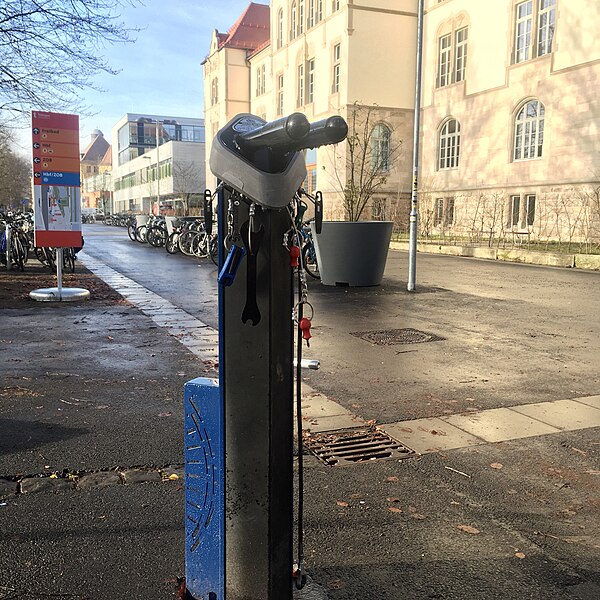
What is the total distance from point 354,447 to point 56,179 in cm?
846

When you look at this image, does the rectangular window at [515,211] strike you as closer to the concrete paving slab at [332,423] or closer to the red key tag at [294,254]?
the concrete paving slab at [332,423]

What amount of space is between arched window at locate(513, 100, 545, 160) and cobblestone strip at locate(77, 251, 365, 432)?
70.2 feet

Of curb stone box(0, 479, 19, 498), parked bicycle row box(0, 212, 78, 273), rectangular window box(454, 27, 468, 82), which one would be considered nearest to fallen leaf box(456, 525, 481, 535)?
curb stone box(0, 479, 19, 498)

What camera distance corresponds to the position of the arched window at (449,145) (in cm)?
3597

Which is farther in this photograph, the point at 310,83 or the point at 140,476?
the point at 310,83

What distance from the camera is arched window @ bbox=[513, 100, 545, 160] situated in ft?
98.3

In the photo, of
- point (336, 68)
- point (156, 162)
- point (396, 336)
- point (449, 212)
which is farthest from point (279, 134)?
point (156, 162)

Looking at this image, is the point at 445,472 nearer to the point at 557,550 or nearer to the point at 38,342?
the point at 557,550

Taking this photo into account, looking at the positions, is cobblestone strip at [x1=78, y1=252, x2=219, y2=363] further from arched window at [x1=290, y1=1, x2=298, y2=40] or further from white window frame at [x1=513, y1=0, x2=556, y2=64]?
arched window at [x1=290, y1=1, x2=298, y2=40]

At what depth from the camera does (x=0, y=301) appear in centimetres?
1085

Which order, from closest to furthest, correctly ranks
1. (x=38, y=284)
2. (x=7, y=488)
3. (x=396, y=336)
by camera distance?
(x=7, y=488) < (x=396, y=336) < (x=38, y=284)

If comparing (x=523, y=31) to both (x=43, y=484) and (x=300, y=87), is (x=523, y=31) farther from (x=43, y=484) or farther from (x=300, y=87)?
(x=43, y=484)

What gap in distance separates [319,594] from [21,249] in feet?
51.3

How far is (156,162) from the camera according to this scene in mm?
85750
